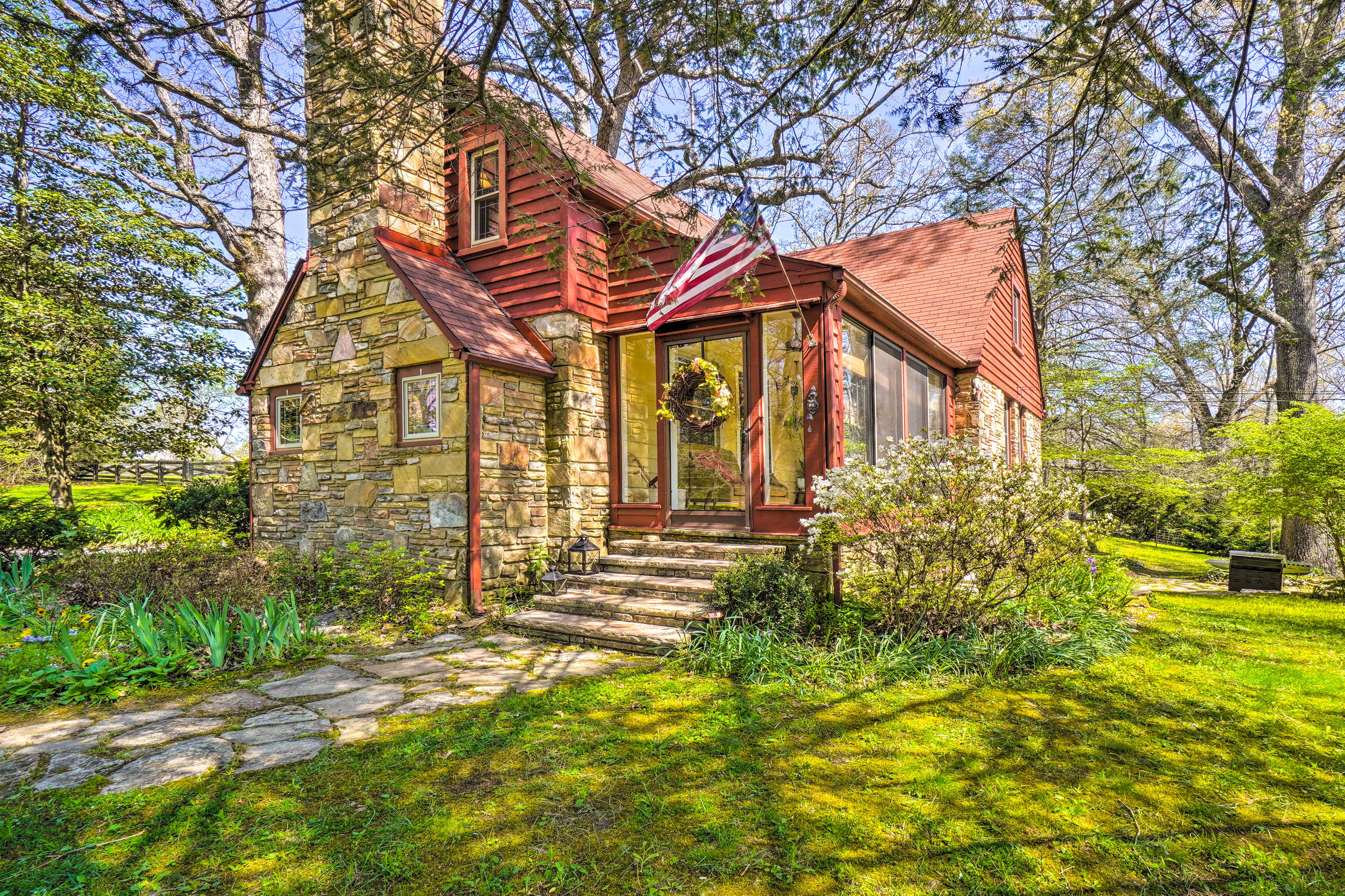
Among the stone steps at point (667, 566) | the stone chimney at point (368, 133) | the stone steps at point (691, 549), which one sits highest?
the stone chimney at point (368, 133)

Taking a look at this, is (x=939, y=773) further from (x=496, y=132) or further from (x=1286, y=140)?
(x=496, y=132)

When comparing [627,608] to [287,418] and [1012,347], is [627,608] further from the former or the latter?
[1012,347]

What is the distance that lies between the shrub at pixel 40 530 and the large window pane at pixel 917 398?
1127 centimetres

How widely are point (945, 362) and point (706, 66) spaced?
7.33 meters

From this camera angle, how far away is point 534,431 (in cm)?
712

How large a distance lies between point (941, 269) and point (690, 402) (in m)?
7.59

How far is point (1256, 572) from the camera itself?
871 cm

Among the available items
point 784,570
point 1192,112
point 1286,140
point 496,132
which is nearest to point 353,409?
point 496,132

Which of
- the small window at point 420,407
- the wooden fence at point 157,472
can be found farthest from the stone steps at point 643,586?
the wooden fence at point 157,472

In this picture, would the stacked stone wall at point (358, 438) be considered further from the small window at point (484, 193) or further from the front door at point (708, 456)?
the front door at point (708, 456)

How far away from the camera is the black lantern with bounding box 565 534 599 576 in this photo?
22.7 feet

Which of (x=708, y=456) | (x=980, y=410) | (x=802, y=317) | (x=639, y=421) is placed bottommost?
(x=708, y=456)

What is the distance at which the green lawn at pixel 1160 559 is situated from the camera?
35.7ft

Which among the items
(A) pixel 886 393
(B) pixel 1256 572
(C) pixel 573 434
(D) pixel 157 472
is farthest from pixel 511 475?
(D) pixel 157 472
